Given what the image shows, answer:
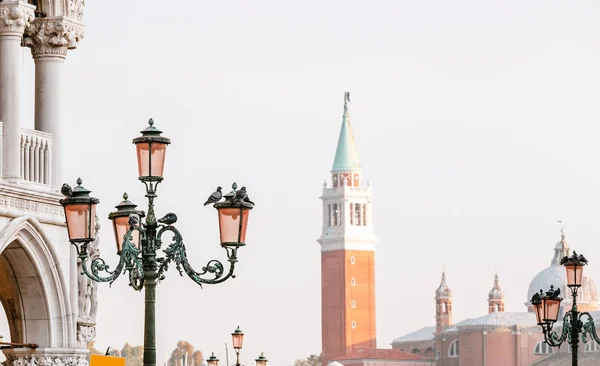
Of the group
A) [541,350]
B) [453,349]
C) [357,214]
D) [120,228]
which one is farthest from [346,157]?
[120,228]

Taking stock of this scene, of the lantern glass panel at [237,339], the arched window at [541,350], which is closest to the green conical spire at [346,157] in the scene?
the arched window at [541,350]

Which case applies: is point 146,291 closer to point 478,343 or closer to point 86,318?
point 86,318

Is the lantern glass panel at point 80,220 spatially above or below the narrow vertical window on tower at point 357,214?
below

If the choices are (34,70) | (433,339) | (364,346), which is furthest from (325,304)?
(34,70)

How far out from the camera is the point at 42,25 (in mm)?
15641

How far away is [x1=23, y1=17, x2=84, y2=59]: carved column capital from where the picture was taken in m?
15.6

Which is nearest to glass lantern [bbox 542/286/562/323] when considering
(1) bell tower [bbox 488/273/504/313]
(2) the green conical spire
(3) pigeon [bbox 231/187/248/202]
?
(3) pigeon [bbox 231/187/248/202]

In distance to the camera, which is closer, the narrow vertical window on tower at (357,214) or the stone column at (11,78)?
the stone column at (11,78)

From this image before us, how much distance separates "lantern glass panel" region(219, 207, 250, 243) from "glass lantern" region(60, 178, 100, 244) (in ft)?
2.88

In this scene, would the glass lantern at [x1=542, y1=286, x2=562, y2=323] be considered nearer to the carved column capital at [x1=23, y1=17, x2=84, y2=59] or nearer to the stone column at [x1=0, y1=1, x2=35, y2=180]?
the carved column capital at [x1=23, y1=17, x2=84, y2=59]

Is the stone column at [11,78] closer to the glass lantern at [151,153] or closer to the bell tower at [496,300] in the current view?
the glass lantern at [151,153]

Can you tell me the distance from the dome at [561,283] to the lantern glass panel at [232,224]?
94.7 meters

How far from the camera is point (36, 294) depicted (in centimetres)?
1518

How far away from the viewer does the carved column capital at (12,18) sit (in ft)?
49.0
